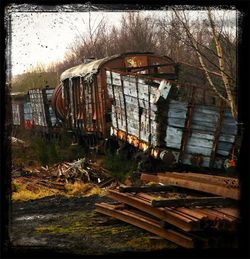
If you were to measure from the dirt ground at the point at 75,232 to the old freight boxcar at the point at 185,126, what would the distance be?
236 cm

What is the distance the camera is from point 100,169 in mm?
11992

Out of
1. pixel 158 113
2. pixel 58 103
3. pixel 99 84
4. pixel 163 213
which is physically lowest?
pixel 58 103

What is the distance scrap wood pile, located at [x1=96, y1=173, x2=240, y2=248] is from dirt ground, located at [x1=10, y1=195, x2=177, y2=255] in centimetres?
18

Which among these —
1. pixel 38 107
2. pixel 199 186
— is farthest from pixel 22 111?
pixel 199 186

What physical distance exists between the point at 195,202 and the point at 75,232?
215 cm

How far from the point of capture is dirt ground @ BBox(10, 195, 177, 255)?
243 inches

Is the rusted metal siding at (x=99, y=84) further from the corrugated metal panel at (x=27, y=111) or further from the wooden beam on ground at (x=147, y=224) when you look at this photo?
the corrugated metal panel at (x=27, y=111)

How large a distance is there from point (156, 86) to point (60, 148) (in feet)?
21.2

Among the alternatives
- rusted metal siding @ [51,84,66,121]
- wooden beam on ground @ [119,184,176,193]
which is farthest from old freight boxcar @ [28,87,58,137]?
wooden beam on ground @ [119,184,176,193]

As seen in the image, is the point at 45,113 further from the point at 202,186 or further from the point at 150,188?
the point at 202,186

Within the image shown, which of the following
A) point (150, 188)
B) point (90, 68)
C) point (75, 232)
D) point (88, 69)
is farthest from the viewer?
point (88, 69)

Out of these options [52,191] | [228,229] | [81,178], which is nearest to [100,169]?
[81,178]

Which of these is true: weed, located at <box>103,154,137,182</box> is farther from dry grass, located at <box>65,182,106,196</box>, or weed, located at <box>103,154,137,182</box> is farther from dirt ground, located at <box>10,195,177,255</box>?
dirt ground, located at <box>10,195,177,255</box>

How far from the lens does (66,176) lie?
11727 millimetres
